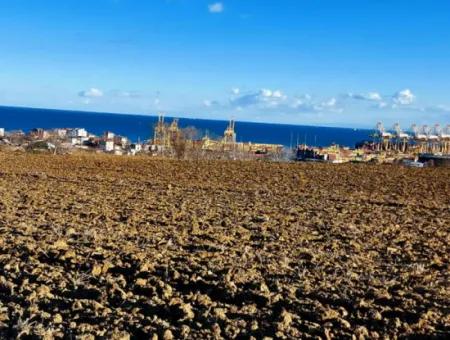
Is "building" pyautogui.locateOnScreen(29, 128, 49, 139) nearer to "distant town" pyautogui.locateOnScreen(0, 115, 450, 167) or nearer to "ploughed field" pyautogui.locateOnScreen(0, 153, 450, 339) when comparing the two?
"distant town" pyautogui.locateOnScreen(0, 115, 450, 167)

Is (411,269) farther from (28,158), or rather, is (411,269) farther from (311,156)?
(311,156)

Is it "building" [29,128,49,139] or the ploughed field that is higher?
"building" [29,128,49,139]

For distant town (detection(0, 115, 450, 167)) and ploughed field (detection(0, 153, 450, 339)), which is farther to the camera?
distant town (detection(0, 115, 450, 167))

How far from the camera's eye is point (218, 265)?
28.8 ft

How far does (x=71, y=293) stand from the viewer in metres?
7.37

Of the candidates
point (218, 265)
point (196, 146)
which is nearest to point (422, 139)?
point (196, 146)

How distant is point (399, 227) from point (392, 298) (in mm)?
6300

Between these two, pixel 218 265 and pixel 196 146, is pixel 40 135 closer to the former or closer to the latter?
pixel 196 146

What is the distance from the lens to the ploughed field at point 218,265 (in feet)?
21.1

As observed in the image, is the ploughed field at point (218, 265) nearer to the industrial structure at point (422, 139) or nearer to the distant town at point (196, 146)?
the distant town at point (196, 146)

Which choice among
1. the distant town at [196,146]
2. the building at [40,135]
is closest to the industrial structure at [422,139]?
the distant town at [196,146]

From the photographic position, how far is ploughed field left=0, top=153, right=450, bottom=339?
6438mm

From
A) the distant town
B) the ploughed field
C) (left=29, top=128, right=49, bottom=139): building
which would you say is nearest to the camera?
the ploughed field

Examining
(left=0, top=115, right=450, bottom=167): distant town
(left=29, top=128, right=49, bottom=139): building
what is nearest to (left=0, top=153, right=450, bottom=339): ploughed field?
(left=0, top=115, right=450, bottom=167): distant town
